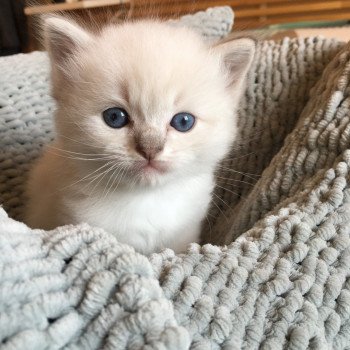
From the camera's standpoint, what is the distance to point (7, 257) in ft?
1.54

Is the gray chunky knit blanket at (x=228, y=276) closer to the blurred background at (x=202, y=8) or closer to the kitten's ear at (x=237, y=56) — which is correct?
the kitten's ear at (x=237, y=56)

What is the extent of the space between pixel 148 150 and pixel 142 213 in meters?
0.20

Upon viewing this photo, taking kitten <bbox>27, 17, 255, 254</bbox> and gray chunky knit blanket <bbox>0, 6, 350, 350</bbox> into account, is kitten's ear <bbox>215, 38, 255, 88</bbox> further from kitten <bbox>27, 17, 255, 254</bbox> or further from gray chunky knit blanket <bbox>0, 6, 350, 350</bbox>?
gray chunky knit blanket <bbox>0, 6, 350, 350</bbox>

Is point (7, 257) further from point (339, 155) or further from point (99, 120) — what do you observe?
point (339, 155)

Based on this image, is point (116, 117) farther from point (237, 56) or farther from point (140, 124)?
point (237, 56)

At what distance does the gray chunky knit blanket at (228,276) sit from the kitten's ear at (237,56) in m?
0.17

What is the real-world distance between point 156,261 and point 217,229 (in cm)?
61

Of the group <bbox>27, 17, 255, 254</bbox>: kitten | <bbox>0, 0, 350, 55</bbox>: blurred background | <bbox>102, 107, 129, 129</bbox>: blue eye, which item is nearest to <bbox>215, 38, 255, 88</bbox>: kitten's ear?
<bbox>27, 17, 255, 254</bbox>: kitten

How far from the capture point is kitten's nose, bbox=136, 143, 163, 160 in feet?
2.48

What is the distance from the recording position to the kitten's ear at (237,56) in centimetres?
91

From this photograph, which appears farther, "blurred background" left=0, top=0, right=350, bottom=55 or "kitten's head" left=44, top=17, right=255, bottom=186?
"blurred background" left=0, top=0, right=350, bottom=55

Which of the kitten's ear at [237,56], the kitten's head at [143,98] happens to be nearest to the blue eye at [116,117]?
the kitten's head at [143,98]

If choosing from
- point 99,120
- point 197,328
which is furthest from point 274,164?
point 197,328

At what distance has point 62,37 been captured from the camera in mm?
897
